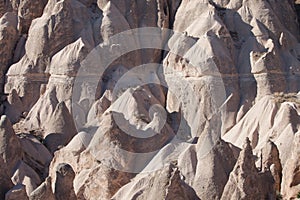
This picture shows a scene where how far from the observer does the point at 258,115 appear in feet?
78.6

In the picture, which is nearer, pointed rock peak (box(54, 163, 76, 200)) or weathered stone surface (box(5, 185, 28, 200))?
weathered stone surface (box(5, 185, 28, 200))

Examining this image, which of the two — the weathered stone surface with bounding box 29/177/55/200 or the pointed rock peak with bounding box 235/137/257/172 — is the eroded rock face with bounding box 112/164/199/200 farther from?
the weathered stone surface with bounding box 29/177/55/200

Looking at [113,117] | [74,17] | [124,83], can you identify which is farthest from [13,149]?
[74,17]

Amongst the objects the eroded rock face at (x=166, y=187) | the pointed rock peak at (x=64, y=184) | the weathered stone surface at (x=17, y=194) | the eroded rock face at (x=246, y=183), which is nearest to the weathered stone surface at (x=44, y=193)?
the weathered stone surface at (x=17, y=194)

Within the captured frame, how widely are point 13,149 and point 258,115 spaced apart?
6.60 m

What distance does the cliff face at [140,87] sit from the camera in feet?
66.0

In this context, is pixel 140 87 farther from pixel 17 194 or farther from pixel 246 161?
pixel 246 161

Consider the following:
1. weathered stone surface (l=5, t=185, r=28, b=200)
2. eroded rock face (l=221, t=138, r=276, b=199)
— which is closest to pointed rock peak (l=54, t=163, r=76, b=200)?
weathered stone surface (l=5, t=185, r=28, b=200)

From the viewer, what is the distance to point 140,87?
26.9 meters

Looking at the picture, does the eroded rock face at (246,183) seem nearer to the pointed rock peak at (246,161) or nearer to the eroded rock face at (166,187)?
the pointed rock peak at (246,161)

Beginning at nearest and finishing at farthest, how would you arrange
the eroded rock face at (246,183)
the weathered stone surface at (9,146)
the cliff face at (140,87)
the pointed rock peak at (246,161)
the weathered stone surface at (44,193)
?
the eroded rock face at (246,183)
the pointed rock peak at (246,161)
the weathered stone surface at (44,193)
the cliff face at (140,87)
the weathered stone surface at (9,146)

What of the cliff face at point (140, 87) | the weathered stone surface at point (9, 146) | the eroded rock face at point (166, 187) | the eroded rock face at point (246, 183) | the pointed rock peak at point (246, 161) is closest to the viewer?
the eroded rock face at point (166, 187)

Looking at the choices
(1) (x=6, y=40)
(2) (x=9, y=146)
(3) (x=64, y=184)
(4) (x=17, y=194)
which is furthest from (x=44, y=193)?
(1) (x=6, y=40)

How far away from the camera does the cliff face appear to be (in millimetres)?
20125
